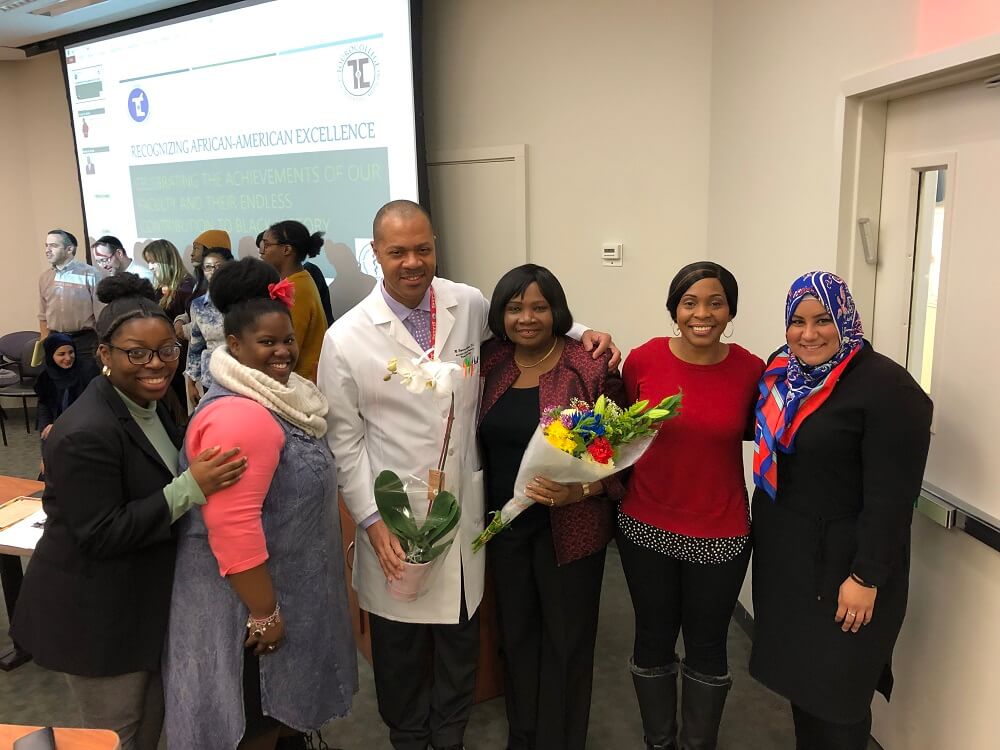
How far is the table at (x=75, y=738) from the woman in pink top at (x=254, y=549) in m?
0.28

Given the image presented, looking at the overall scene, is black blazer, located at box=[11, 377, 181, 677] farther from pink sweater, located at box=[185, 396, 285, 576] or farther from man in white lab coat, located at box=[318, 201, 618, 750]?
man in white lab coat, located at box=[318, 201, 618, 750]

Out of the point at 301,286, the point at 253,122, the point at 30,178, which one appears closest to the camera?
the point at 301,286

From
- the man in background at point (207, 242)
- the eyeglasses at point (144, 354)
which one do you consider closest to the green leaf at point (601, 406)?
the eyeglasses at point (144, 354)

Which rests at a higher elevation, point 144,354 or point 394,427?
point 144,354

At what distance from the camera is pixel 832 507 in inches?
71.3

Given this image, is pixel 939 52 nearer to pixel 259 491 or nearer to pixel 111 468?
pixel 259 491

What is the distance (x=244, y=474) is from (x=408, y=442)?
21.1 inches

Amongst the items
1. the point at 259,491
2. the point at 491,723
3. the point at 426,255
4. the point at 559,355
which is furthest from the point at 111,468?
the point at 491,723

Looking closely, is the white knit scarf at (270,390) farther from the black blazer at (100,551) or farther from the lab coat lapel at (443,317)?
the lab coat lapel at (443,317)

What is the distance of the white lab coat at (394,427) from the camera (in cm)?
202

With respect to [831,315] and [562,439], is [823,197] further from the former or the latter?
[562,439]

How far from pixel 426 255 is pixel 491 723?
1703 millimetres

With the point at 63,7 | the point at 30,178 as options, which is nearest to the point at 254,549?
the point at 63,7

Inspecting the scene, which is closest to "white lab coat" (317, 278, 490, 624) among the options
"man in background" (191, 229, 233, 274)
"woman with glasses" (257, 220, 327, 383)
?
"woman with glasses" (257, 220, 327, 383)
